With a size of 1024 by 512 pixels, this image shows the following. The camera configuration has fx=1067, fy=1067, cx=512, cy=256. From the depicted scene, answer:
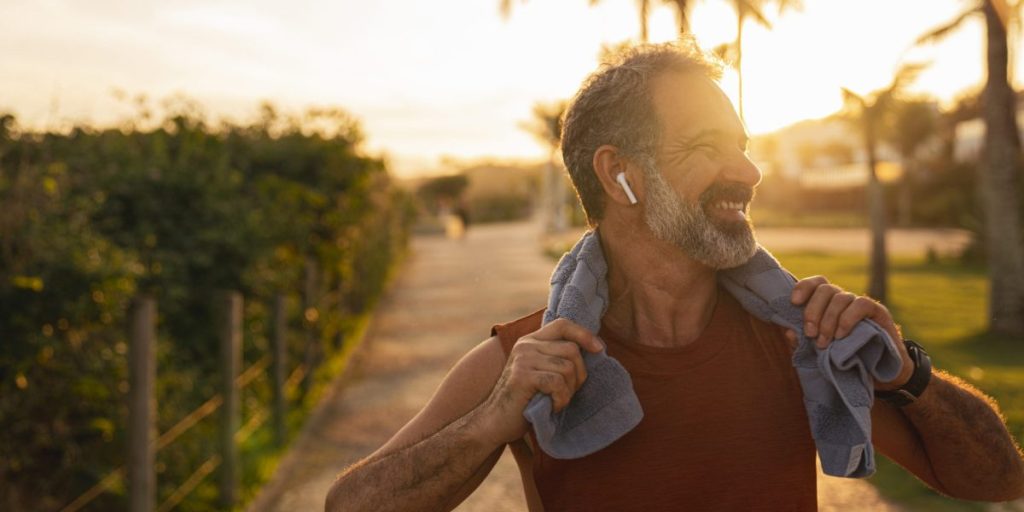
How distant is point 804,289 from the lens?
82.2 inches

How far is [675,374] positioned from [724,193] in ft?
1.29

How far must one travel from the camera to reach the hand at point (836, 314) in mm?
1991

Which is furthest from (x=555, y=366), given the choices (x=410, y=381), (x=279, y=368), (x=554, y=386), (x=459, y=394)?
(x=410, y=381)

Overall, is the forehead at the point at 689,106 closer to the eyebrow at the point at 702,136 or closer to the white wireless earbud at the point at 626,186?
the eyebrow at the point at 702,136

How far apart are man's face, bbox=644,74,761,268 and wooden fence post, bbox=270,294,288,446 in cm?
738

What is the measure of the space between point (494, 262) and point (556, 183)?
24.2 m

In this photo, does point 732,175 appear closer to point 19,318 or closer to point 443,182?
point 19,318

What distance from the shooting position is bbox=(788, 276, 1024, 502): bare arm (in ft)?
6.73

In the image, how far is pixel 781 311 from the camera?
2148 mm

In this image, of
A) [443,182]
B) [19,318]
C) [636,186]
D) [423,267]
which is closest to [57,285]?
[19,318]

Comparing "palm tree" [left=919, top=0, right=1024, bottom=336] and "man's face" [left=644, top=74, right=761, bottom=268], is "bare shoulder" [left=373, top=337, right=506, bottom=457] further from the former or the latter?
"palm tree" [left=919, top=0, right=1024, bottom=336]

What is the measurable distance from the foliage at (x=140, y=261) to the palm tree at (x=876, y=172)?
36.1 feet

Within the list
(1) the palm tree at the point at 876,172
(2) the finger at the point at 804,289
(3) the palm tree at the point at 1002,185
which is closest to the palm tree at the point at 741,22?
(2) the finger at the point at 804,289

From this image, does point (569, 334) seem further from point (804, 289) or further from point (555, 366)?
point (804, 289)
